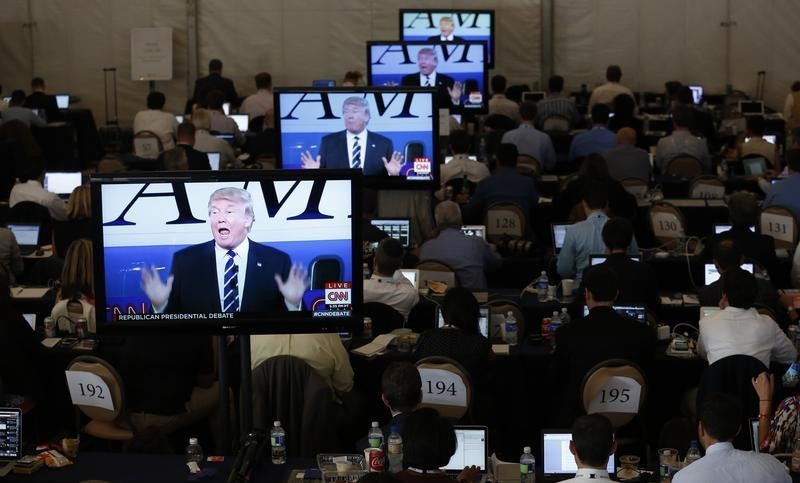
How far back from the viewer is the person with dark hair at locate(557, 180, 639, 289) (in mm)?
9352

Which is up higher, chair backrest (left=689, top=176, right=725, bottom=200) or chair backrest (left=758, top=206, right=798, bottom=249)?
chair backrest (left=689, top=176, right=725, bottom=200)

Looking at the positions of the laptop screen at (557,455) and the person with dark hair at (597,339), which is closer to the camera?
the laptop screen at (557,455)

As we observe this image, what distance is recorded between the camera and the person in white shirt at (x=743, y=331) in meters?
6.92

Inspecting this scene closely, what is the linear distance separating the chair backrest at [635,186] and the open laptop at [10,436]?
298 inches

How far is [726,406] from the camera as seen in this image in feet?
17.3

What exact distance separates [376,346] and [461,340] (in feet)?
3.31

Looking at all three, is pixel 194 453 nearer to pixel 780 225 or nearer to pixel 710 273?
pixel 710 273

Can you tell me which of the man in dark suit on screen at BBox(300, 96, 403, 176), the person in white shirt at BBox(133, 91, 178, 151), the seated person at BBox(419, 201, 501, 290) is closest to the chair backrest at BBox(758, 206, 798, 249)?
the seated person at BBox(419, 201, 501, 290)

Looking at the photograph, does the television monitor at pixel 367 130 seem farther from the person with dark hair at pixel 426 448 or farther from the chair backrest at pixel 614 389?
the person with dark hair at pixel 426 448

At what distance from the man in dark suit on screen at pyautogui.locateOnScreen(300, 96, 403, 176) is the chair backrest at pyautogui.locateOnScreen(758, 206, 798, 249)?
2.98 meters

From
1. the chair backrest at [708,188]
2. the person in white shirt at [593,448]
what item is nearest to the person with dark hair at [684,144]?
the chair backrest at [708,188]

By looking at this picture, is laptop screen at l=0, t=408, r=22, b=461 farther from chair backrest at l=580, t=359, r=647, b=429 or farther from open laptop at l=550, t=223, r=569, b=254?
open laptop at l=550, t=223, r=569, b=254

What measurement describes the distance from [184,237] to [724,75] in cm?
1532

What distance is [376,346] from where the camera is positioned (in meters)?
7.91
